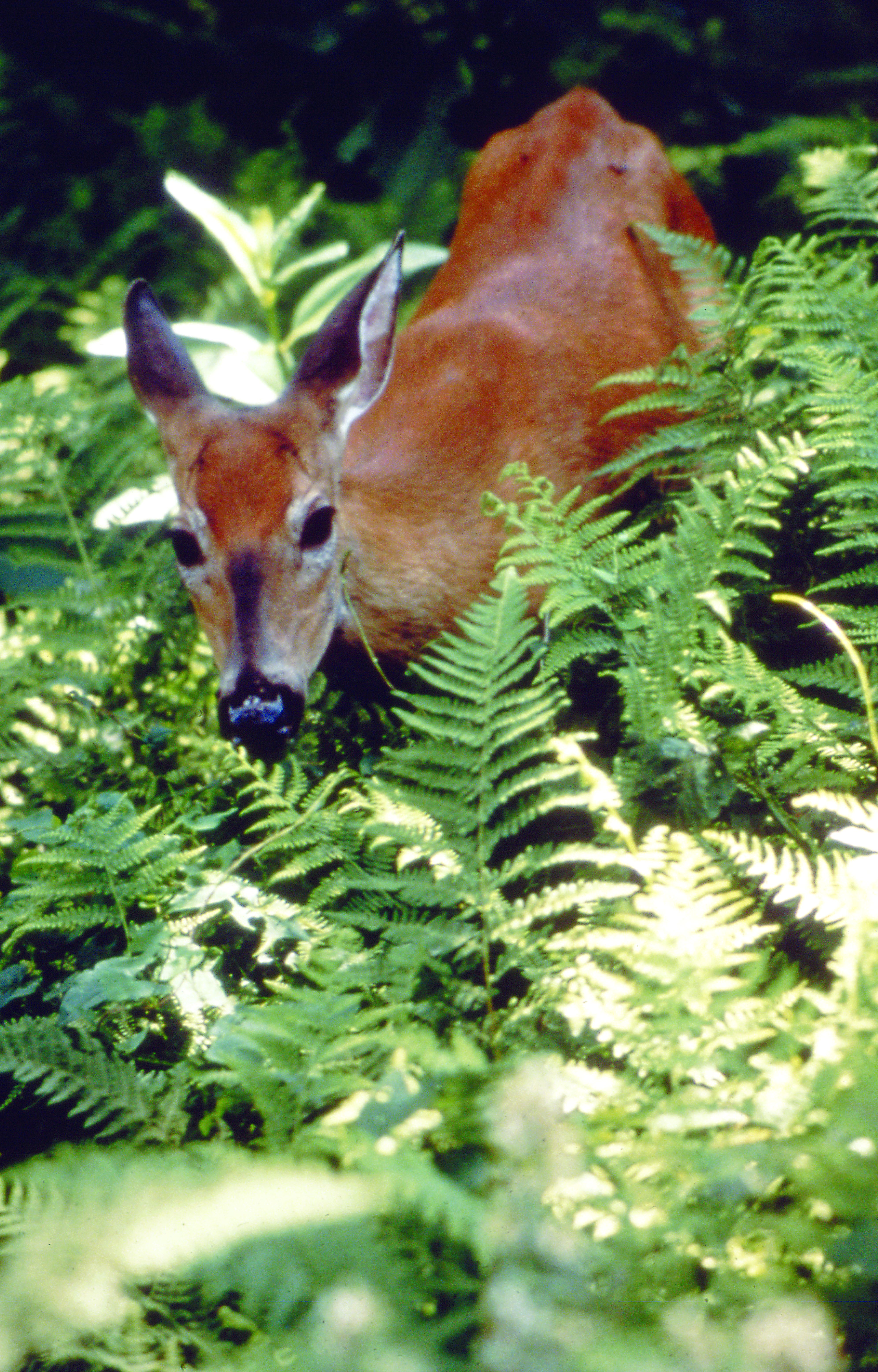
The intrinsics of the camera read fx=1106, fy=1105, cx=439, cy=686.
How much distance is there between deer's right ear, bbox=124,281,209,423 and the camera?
10.5 feet

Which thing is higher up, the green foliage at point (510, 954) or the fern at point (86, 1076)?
the green foliage at point (510, 954)

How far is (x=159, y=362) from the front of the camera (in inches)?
127

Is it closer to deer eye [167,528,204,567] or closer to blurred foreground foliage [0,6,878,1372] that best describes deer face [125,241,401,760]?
deer eye [167,528,204,567]

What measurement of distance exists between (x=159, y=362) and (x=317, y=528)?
0.74 m

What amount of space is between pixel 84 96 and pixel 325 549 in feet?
14.7

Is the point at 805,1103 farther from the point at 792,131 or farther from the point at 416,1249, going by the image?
the point at 792,131

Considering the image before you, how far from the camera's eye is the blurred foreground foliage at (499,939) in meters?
1.17

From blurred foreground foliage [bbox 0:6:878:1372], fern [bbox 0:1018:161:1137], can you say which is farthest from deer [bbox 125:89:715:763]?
fern [bbox 0:1018:161:1137]

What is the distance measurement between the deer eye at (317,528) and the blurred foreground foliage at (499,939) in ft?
1.50

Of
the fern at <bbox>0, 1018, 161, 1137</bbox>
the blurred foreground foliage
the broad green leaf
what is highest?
the broad green leaf

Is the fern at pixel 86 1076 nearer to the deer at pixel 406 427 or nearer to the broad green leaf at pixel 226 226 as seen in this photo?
the deer at pixel 406 427

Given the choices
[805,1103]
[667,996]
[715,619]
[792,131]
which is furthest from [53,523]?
[792,131]

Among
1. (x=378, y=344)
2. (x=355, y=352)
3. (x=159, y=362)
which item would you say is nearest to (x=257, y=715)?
(x=355, y=352)

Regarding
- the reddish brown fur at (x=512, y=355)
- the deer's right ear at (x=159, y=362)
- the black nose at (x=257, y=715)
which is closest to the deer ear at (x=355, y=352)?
the reddish brown fur at (x=512, y=355)
